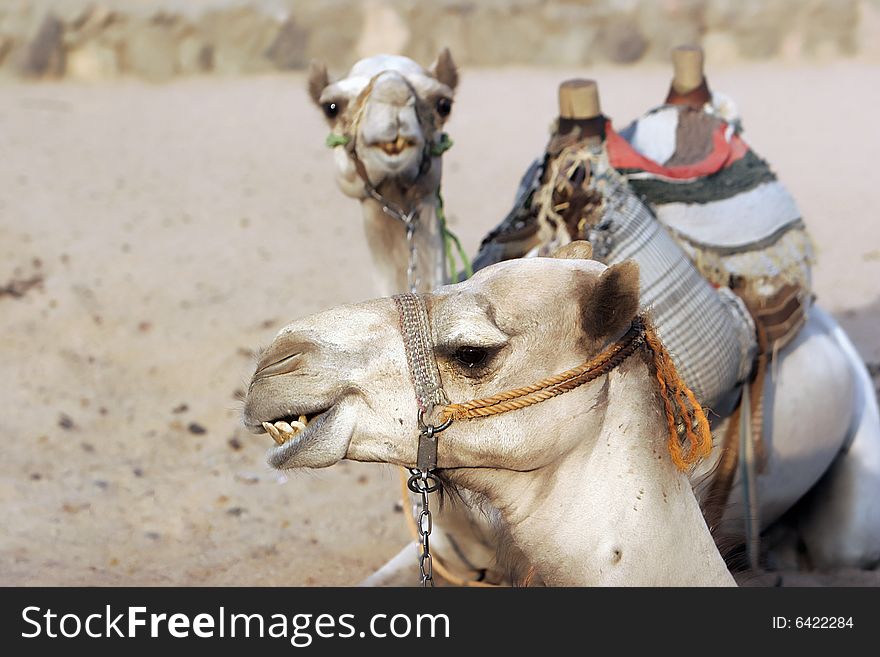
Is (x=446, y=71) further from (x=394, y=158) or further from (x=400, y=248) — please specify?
(x=400, y=248)

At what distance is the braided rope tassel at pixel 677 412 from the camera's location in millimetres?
2000

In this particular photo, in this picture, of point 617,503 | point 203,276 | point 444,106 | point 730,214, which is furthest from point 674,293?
point 203,276

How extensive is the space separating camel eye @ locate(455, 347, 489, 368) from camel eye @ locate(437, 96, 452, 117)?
182 centimetres

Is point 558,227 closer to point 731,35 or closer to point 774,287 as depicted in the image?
point 774,287

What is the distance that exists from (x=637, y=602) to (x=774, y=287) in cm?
186

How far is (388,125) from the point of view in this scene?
3350 mm

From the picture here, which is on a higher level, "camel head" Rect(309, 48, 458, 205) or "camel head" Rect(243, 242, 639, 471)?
"camel head" Rect(309, 48, 458, 205)

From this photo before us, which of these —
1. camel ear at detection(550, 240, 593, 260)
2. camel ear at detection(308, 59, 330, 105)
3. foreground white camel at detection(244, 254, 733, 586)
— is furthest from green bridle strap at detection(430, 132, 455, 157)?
foreground white camel at detection(244, 254, 733, 586)

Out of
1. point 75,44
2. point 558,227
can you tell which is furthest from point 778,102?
point 558,227

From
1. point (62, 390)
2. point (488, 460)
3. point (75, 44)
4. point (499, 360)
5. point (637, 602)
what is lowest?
point (637, 602)

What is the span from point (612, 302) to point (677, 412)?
0.88 feet

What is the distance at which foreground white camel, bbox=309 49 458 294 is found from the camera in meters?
3.38

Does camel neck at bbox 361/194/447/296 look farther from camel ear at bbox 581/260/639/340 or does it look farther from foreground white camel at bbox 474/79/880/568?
camel ear at bbox 581/260/639/340

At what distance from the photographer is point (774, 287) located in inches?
143
